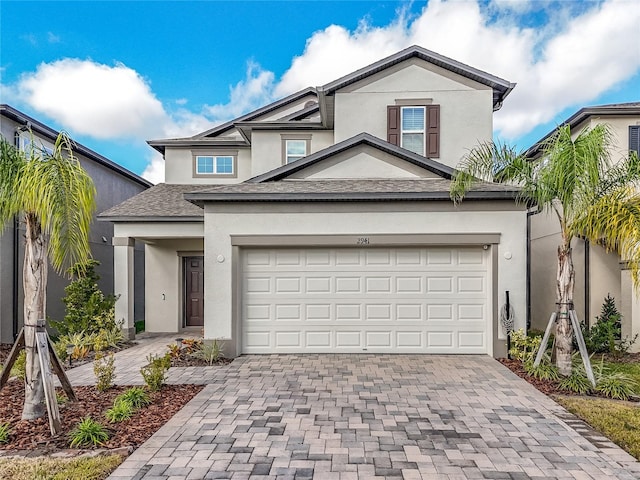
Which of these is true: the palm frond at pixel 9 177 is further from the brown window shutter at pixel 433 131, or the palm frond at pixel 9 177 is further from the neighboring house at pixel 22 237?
the brown window shutter at pixel 433 131

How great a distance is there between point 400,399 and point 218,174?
34.7 feet

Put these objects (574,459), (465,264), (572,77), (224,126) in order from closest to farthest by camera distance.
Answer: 1. (574,459)
2. (465,264)
3. (224,126)
4. (572,77)

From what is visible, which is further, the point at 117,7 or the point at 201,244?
the point at 117,7

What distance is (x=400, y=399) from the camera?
6.28 metres

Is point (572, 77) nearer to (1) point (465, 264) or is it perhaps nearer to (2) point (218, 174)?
(1) point (465, 264)

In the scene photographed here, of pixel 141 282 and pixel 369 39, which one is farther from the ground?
pixel 369 39

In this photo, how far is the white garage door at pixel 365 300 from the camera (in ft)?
30.1

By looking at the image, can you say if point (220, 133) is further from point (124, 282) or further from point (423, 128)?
point (423, 128)

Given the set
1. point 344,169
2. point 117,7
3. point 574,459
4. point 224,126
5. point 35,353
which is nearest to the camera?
point 574,459

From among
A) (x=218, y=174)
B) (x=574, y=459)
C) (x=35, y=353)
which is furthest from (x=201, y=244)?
(x=574, y=459)

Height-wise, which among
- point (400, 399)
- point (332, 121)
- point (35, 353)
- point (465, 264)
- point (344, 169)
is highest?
point (332, 121)

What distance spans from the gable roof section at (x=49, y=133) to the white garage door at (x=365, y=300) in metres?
5.13

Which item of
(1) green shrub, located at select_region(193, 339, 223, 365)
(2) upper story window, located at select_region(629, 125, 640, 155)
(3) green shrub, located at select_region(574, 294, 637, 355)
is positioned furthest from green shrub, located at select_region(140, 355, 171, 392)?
(2) upper story window, located at select_region(629, 125, 640, 155)

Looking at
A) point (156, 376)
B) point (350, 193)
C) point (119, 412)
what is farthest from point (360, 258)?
point (119, 412)
